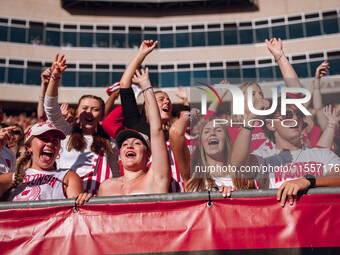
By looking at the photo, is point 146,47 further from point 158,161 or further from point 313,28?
point 313,28

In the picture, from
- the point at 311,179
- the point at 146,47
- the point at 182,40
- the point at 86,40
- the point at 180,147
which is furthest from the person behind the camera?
the point at 182,40

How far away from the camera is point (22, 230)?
2670mm

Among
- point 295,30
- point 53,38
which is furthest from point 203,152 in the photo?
point 53,38

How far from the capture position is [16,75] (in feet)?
85.5

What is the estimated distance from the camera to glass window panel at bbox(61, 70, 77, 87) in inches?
1045

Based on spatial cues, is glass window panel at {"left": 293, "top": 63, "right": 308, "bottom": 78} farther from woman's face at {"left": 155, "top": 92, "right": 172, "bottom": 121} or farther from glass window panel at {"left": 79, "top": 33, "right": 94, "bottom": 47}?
woman's face at {"left": 155, "top": 92, "right": 172, "bottom": 121}

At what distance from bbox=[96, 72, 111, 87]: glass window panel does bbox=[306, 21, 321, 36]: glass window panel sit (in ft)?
50.9

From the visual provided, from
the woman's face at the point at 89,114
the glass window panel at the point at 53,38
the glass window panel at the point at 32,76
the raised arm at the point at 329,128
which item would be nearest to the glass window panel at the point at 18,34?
the glass window panel at the point at 53,38

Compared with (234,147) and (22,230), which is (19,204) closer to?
(22,230)

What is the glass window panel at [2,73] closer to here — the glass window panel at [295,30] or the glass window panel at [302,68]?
the glass window panel at [302,68]

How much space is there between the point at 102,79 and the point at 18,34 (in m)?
7.07

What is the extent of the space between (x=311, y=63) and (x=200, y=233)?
26.2 meters

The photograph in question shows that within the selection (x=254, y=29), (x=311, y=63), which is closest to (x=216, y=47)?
(x=254, y=29)

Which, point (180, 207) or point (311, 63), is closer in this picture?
point (180, 207)
